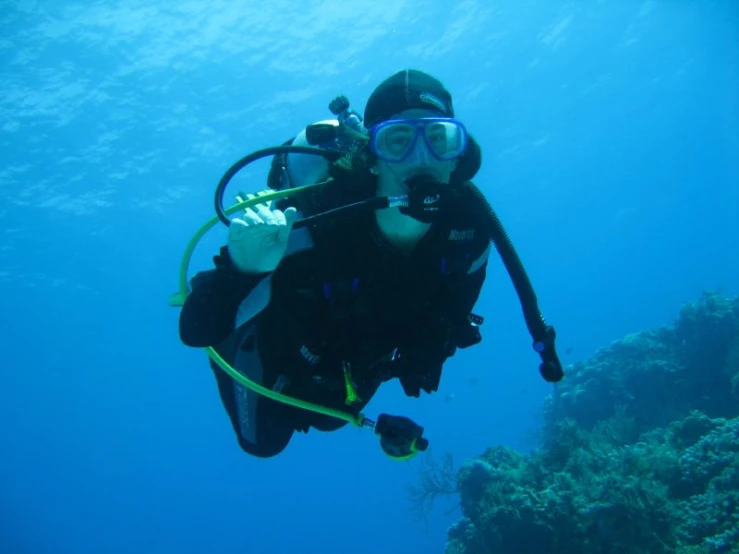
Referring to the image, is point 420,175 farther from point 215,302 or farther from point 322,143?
point 215,302

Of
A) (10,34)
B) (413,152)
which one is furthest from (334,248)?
(10,34)

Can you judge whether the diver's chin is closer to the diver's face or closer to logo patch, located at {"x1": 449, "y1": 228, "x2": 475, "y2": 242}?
the diver's face

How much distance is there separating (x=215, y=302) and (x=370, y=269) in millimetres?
1145

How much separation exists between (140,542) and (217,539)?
23.8 meters

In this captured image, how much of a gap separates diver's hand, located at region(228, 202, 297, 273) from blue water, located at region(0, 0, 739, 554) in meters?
20.1

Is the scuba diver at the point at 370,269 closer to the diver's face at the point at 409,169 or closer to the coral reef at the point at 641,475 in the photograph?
the diver's face at the point at 409,169

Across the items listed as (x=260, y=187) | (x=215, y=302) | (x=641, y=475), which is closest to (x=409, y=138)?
(x=215, y=302)

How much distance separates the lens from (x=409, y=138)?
338cm

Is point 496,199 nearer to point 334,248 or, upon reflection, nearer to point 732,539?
point 732,539

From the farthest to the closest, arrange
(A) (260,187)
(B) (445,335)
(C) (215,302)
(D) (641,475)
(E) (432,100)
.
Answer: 1. (A) (260,187)
2. (D) (641,475)
3. (B) (445,335)
4. (E) (432,100)
5. (C) (215,302)

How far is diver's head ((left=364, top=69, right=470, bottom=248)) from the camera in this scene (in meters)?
3.34

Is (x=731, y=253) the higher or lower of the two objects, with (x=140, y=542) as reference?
higher

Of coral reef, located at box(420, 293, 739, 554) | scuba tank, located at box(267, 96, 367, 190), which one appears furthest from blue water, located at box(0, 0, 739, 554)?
scuba tank, located at box(267, 96, 367, 190)

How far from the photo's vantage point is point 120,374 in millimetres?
73250
